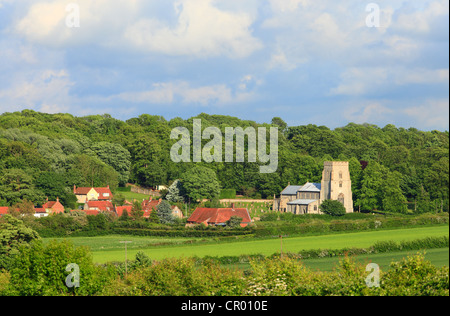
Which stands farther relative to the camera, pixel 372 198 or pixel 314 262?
pixel 372 198

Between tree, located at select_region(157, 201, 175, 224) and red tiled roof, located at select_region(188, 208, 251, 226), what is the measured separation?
2.02 meters

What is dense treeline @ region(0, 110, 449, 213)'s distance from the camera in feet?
243

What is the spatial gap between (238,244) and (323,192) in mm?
28696

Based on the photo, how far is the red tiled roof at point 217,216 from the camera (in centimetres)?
6362

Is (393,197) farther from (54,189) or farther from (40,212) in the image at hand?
(40,212)

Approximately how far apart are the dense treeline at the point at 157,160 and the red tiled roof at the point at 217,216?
15414 mm

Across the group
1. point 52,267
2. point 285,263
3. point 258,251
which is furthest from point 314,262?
point 52,267

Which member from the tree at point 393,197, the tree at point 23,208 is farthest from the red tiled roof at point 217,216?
the tree at point 393,197

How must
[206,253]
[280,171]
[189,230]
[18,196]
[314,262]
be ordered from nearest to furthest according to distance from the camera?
[314,262] < [206,253] < [189,230] < [18,196] < [280,171]

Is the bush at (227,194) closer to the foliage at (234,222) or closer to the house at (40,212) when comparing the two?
the foliage at (234,222)

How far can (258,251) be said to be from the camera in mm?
46625

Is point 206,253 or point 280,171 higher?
point 280,171

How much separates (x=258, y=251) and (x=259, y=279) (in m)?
20.6
